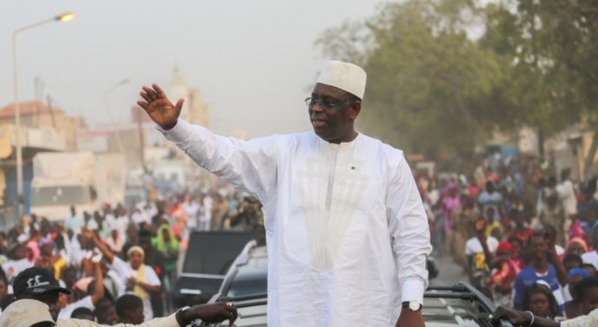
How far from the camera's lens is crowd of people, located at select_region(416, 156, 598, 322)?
875 cm

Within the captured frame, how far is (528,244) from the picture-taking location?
34.3 feet

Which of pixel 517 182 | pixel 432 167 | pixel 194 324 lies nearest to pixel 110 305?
pixel 194 324

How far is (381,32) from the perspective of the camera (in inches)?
1970

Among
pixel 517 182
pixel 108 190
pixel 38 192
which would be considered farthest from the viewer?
pixel 108 190

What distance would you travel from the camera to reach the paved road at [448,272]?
18.3 metres

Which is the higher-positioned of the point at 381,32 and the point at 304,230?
the point at 381,32

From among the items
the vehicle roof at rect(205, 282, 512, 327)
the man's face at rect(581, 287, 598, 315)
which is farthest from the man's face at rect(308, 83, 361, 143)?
the man's face at rect(581, 287, 598, 315)

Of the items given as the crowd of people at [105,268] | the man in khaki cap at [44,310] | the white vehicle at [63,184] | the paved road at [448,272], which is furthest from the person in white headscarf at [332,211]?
the white vehicle at [63,184]

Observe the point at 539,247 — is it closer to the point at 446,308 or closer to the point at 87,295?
the point at 87,295

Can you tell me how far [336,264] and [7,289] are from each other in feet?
21.2

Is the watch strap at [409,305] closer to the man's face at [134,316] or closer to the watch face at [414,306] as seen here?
the watch face at [414,306]

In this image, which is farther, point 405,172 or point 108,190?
point 108,190

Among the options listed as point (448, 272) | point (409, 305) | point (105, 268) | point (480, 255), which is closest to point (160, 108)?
point (409, 305)

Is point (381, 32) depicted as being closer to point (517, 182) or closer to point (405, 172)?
point (517, 182)
